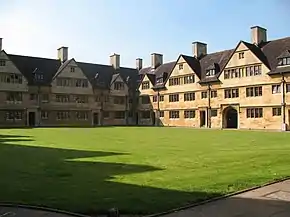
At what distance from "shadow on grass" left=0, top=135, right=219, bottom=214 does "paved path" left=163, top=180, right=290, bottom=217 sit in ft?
1.83

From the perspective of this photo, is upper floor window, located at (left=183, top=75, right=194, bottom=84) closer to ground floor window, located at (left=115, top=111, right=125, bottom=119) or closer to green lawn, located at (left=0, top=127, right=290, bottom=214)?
ground floor window, located at (left=115, top=111, right=125, bottom=119)

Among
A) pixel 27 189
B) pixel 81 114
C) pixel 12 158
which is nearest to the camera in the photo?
pixel 27 189

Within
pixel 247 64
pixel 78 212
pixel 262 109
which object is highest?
pixel 247 64

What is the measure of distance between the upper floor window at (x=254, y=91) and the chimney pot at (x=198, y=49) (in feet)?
49.2

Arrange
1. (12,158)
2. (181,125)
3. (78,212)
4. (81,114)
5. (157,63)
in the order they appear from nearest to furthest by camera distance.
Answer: (78,212) < (12,158) < (181,125) < (81,114) < (157,63)

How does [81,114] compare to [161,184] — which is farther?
[81,114]

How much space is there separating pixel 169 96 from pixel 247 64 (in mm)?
16321

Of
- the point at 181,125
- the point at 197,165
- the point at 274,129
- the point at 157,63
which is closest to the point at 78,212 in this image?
the point at 197,165

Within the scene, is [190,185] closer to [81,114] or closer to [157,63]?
[81,114]

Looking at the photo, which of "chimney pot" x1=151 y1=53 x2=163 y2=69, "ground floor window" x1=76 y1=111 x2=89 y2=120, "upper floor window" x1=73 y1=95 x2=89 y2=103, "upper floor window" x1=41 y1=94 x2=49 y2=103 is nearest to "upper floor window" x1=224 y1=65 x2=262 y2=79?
"chimney pot" x1=151 y1=53 x2=163 y2=69

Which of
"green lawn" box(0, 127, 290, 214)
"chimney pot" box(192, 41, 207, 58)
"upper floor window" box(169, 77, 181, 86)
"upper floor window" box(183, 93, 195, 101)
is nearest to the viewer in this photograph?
"green lawn" box(0, 127, 290, 214)

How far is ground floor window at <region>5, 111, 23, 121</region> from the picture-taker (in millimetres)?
57000

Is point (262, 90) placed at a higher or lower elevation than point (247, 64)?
lower

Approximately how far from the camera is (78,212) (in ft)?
24.4
